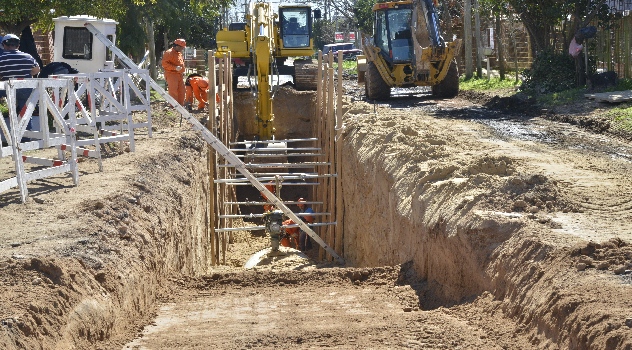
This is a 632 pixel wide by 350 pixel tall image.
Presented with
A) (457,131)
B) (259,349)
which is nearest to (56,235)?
(259,349)

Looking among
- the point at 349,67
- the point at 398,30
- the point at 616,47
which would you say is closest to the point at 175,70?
Answer: the point at 398,30

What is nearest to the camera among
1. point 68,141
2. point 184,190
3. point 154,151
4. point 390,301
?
point 390,301

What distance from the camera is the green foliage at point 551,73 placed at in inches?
911

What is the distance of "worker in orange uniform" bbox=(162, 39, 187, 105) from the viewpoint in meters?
19.9

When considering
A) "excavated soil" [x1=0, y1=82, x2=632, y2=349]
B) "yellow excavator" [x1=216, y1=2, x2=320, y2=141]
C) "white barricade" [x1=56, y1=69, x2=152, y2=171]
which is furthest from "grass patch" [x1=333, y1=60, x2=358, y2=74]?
"excavated soil" [x1=0, y1=82, x2=632, y2=349]

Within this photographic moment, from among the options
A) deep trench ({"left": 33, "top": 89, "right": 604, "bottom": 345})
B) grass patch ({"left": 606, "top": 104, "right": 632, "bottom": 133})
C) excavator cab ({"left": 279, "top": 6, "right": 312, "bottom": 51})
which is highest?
excavator cab ({"left": 279, "top": 6, "right": 312, "bottom": 51})

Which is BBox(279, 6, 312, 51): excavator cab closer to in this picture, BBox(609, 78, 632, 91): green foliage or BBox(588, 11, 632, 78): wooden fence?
BBox(588, 11, 632, 78): wooden fence

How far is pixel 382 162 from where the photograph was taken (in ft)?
42.8

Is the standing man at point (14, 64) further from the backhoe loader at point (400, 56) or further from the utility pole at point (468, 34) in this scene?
the utility pole at point (468, 34)

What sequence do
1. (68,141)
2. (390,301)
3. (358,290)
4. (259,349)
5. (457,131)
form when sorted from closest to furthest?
(259,349) < (390,301) < (358,290) < (68,141) < (457,131)

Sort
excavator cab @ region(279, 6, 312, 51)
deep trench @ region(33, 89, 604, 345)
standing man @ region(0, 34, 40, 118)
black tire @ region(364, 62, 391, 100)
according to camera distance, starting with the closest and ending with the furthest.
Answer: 1. deep trench @ region(33, 89, 604, 345)
2. standing man @ region(0, 34, 40, 118)
3. excavator cab @ region(279, 6, 312, 51)
4. black tire @ region(364, 62, 391, 100)

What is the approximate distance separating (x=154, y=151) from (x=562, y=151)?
6.37 m

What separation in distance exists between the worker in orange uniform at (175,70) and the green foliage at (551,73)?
9.63 m

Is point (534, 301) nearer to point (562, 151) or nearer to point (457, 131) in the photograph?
point (562, 151)
